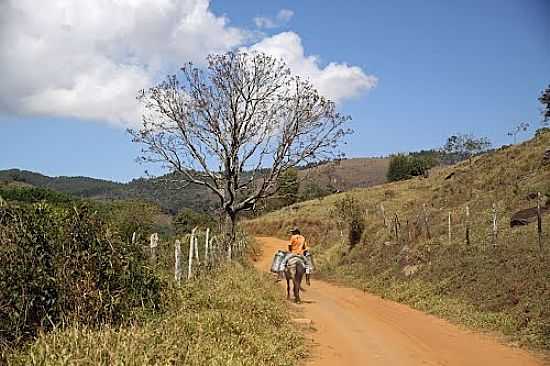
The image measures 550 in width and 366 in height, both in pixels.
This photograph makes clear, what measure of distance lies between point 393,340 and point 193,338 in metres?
4.86

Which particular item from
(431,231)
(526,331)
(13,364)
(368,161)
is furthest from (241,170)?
(368,161)

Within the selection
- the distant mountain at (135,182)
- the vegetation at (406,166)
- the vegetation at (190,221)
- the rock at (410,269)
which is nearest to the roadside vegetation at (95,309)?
the rock at (410,269)

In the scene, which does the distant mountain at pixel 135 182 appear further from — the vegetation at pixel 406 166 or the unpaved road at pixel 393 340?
the unpaved road at pixel 393 340

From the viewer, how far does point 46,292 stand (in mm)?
7414

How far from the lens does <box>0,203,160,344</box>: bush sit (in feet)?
23.2

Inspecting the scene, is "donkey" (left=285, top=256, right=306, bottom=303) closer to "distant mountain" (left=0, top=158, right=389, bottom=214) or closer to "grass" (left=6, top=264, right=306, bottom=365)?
"grass" (left=6, top=264, right=306, bottom=365)

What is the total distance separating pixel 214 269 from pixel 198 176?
10.1 m

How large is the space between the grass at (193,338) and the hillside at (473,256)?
4.77 metres

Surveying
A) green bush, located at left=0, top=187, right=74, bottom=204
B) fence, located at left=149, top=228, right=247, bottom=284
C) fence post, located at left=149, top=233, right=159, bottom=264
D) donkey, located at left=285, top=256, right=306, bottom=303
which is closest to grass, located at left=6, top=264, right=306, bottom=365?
fence, located at left=149, top=228, right=247, bottom=284

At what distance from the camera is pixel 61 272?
7645 millimetres

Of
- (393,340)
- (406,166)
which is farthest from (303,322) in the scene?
(406,166)

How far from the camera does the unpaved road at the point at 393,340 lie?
9.68 meters

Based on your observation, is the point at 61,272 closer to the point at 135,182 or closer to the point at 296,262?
the point at 296,262

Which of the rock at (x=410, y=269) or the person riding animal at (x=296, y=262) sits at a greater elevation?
the person riding animal at (x=296, y=262)
